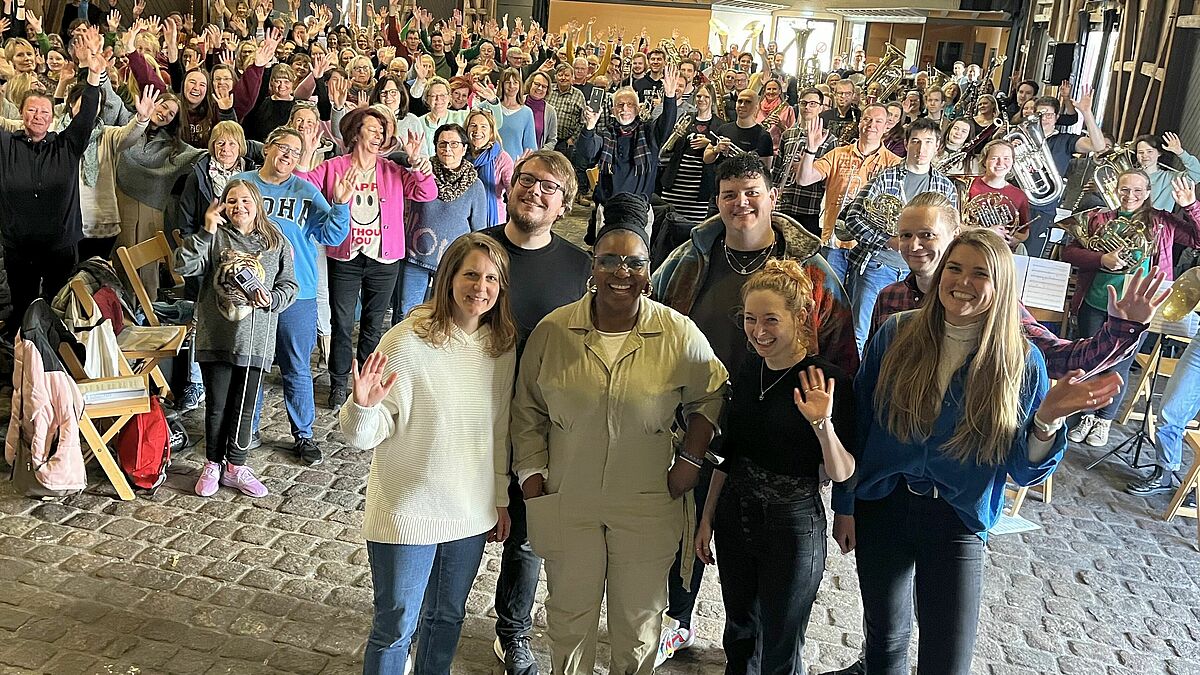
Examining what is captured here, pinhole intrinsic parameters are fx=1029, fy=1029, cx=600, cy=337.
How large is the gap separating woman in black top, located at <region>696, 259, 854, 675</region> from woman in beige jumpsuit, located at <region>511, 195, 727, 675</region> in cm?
14

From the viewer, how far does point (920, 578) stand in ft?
10.6

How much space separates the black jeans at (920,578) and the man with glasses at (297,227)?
136 inches

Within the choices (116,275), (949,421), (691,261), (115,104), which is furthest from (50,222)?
(949,421)


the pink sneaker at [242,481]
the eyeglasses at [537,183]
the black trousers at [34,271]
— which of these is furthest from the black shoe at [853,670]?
the black trousers at [34,271]

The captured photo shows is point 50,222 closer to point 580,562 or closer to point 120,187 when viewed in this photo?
point 120,187

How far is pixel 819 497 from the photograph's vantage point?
11.0 feet

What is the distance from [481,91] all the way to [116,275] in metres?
4.90

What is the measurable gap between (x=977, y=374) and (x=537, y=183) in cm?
159

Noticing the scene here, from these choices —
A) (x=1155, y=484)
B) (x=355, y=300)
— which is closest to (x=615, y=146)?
(x=355, y=300)

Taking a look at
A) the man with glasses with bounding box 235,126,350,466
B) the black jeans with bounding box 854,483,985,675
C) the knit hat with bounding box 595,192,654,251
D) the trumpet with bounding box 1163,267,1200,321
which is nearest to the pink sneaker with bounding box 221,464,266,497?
the man with glasses with bounding box 235,126,350,466

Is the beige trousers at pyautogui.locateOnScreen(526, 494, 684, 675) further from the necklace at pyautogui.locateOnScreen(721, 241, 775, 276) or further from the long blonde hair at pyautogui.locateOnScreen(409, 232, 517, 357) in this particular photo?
the necklace at pyautogui.locateOnScreen(721, 241, 775, 276)

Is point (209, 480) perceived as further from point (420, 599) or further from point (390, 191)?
point (420, 599)

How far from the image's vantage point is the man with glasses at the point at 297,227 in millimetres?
5594

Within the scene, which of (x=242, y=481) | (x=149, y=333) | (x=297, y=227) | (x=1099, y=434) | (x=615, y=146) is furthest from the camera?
(x=615, y=146)
